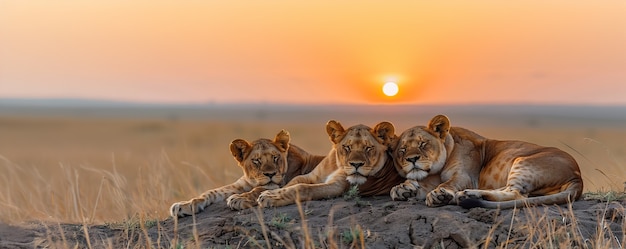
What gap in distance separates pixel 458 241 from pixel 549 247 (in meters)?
0.64

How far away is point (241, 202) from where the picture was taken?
310 inches

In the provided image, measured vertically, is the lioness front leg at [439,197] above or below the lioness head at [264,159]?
below

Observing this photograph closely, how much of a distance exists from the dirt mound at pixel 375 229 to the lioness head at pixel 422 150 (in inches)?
15.3

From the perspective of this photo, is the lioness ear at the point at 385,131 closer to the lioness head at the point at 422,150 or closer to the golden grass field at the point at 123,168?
the lioness head at the point at 422,150

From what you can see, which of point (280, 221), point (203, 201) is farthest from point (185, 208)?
point (280, 221)

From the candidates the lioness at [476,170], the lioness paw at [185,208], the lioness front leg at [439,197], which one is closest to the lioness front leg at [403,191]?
the lioness at [476,170]

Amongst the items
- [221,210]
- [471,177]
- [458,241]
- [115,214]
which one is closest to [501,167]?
[471,177]

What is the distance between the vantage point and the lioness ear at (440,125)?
8102 millimetres

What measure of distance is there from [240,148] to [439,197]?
197 cm

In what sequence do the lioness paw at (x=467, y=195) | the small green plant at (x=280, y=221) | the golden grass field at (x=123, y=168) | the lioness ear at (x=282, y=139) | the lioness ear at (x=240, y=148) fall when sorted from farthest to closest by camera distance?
the golden grass field at (x=123, y=168), the lioness ear at (x=282, y=139), the lioness ear at (x=240, y=148), the lioness paw at (x=467, y=195), the small green plant at (x=280, y=221)

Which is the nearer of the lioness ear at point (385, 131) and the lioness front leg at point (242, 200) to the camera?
the lioness front leg at point (242, 200)

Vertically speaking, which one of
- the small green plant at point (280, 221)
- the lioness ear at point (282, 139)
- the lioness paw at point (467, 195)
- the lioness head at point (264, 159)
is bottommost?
the small green plant at point (280, 221)

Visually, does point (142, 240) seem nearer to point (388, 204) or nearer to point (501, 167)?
point (388, 204)

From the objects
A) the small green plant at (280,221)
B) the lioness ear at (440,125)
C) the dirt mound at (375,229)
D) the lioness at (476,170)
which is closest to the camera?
the dirt mound at (375,229)
